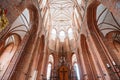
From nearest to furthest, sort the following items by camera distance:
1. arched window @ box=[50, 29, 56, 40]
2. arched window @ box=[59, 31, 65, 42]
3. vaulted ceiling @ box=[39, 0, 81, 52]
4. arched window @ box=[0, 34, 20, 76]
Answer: arched window @ box=[0, 34, 20, 76]
vaulted ceiling @ box=[39, 0, 81, 52]
arched window @ box=[50, 29, 56, 40]
arched window @ box=[59, 31, 65, 42]

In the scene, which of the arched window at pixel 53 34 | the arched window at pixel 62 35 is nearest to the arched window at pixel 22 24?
the arched window at pixel 53 34

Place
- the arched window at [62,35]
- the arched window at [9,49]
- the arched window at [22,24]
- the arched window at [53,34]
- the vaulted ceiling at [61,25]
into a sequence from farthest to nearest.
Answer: the arched window at [62,35]
the arched window at [53,34]
the vaulted ceiling at [61,25]
the arched window at [9,49]
the arched window at [22,24]

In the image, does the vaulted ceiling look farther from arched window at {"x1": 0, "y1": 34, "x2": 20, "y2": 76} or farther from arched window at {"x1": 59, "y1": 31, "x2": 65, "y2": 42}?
arched window at {"x1": 0, "y1": 34, "x2": 20, "y2": 76}

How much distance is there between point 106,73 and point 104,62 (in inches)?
33.7

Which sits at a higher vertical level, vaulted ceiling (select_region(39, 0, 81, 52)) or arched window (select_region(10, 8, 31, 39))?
vaulted ceiling (select_region(39, 0, 81, 52))

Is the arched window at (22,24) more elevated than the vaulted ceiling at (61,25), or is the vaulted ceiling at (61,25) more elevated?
the vaulted ceiling at (61,25)

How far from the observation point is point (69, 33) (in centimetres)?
2100

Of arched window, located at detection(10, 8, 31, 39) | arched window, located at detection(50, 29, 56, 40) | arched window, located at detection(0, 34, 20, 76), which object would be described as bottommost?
arched window, located at detection(0, 34, 20, 76)

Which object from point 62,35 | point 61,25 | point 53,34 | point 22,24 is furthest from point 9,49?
point 61,25

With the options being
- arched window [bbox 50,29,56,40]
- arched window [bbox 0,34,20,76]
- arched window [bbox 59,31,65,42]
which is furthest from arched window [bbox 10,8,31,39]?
arched window [bbox 59,31,65,42]

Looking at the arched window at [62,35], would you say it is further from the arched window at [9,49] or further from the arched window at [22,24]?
the arched window at [22,24]

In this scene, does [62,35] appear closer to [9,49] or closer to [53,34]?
[53,34]

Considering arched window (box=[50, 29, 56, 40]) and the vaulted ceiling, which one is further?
arched window (box=[50, 29, 56, 40])

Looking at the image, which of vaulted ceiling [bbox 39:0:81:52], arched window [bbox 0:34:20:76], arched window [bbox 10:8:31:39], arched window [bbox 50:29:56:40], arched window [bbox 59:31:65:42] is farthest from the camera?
arched window [bbox 59:31:65:42]
